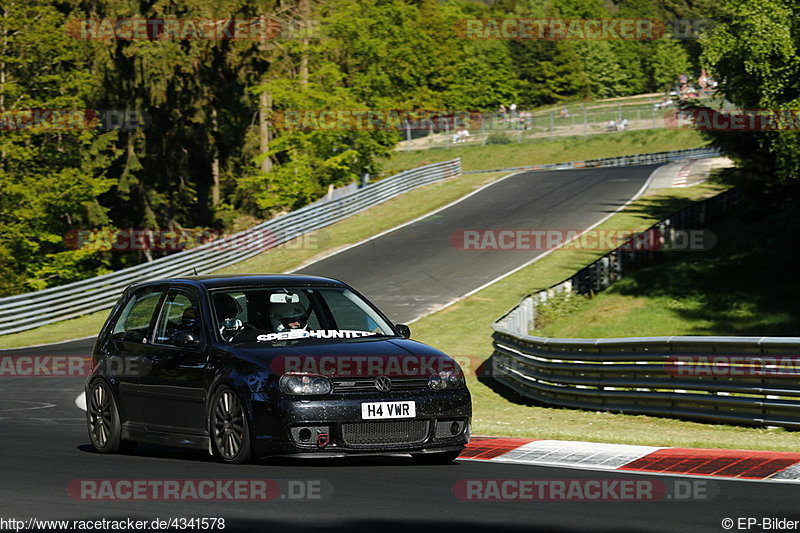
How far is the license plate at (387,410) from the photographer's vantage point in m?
8.66

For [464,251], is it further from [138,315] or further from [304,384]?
[304,384]

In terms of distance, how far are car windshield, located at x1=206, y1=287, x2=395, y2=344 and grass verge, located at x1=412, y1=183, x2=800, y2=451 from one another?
9.53ft

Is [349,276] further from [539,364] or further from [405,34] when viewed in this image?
[405,34]

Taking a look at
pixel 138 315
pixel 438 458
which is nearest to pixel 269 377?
pixel 438 458

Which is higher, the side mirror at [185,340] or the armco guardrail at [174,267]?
the side mirror at [185,340]

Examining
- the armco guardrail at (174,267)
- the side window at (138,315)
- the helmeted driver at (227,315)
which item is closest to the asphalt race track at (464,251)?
the armco guardrail at (174,267)

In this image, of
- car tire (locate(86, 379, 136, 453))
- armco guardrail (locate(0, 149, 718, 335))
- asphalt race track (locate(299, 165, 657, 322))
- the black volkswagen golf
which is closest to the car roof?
the black volkswagen golf

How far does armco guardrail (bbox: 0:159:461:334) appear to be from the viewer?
31859 mm

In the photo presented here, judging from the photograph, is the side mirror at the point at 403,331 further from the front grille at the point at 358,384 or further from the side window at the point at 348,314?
the front grille at the point at 358,384

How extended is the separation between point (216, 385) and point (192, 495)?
193 centimetres

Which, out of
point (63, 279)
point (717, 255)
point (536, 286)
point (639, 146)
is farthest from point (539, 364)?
point (639, 146)

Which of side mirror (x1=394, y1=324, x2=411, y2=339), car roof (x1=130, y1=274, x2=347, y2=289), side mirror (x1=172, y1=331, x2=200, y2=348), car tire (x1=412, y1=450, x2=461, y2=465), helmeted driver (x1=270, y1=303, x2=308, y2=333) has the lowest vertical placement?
car tire (x1=412, y1=450, x2=461, y2=465)

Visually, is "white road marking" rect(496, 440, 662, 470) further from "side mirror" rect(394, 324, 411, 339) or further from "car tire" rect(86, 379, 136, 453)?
"car tire" rect(86, 379, 136, 453)

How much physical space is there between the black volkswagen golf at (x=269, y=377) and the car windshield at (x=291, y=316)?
0.01m
